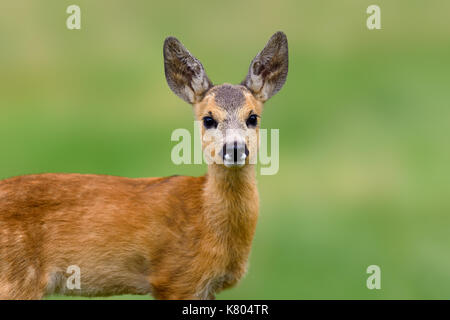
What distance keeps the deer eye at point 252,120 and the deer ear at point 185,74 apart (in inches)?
18.4

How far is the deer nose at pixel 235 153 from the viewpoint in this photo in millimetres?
5418

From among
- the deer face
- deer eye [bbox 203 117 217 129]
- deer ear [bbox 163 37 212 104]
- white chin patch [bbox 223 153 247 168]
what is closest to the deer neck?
the deer face

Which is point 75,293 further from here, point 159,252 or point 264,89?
point 264,89

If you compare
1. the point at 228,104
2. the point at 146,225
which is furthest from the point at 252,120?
the point at 146,225

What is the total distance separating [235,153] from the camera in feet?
17.8

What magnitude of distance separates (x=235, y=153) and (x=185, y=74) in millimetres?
984

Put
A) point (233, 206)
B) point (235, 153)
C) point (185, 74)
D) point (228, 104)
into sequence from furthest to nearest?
point (185, 74) → point (233, 206) → point (228, 104) → point (235, 153)

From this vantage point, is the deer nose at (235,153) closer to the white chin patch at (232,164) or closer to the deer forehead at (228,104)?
the white chin patch at (232,164)

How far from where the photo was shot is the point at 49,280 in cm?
572

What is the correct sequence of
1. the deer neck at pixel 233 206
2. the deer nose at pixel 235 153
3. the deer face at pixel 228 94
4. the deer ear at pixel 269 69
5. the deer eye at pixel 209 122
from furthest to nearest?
the deer ear at pixel 269 69 → the deer neck at pixel 233 206 → the deer eye at pixel 209 122 → the deer face at pixel 228 94 → the deer nose at pixel 235 153

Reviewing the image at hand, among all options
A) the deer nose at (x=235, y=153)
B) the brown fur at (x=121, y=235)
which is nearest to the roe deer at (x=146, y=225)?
the brown fur at (x=121, y=235)

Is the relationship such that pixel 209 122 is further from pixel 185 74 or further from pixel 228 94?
pixel 185 74

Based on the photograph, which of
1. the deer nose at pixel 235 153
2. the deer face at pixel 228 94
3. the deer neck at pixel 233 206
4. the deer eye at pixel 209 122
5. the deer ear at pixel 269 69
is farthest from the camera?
the deer ear at pixel 269 69

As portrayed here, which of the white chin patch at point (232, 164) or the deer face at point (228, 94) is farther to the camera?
the deer face at point (228, 94)
